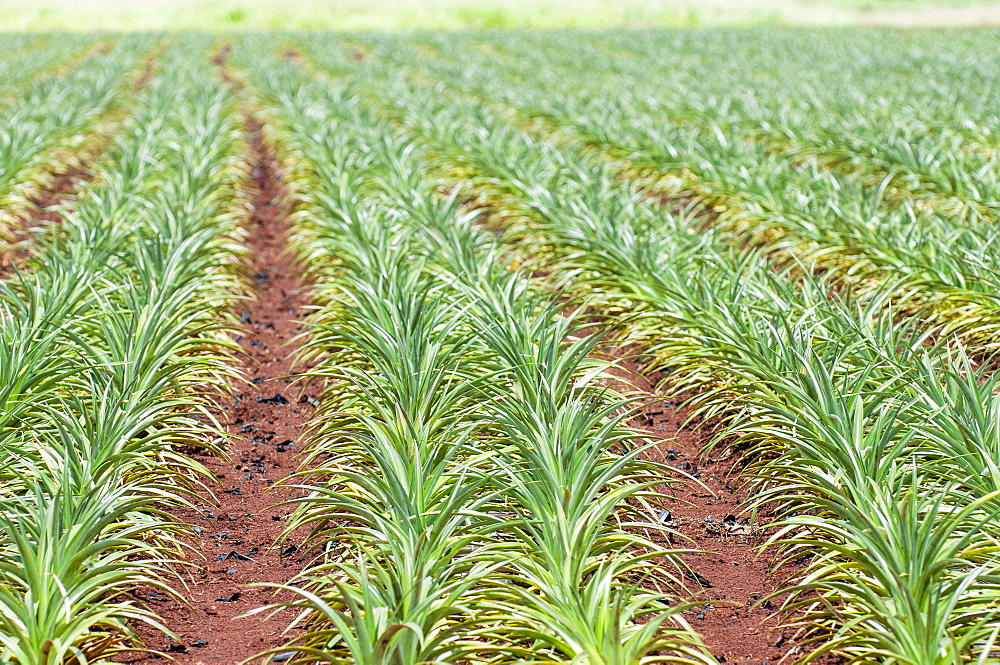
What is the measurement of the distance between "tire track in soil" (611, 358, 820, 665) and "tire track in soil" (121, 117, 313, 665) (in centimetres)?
139

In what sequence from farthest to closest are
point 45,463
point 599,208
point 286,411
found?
point 599,208 → point 286,411 → point 45,463

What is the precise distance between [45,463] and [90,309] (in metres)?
1.65

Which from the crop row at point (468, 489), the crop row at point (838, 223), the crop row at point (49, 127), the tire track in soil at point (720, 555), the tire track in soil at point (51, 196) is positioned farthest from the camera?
the crop row at point (49, 127)

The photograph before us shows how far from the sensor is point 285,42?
25750 millimetres

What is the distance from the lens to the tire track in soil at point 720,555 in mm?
2877

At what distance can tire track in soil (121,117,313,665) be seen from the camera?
2.92 meters

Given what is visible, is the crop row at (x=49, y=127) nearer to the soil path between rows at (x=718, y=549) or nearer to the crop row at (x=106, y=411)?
the crop row at (x=106, y=411)

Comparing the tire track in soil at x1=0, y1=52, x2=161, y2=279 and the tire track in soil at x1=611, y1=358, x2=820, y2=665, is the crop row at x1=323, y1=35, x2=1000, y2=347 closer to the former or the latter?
the tire track in soil at x1=611, y1=358, x2=820, y2=665

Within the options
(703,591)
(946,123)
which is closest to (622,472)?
(703,591)

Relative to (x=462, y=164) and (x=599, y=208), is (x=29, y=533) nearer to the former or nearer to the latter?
(x=599, y=208)

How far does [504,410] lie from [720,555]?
97 centimetres

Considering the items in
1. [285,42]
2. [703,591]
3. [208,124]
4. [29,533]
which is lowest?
[703,591]

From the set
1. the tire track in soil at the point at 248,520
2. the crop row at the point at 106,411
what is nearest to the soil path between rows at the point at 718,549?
the tire track in soil at the point at 248,520

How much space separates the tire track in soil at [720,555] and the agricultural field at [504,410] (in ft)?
0.05
